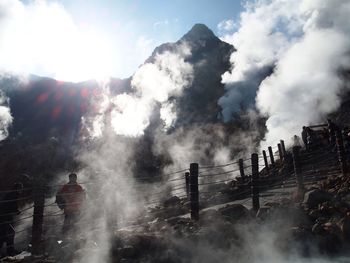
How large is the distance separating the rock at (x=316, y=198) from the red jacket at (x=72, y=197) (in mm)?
5500

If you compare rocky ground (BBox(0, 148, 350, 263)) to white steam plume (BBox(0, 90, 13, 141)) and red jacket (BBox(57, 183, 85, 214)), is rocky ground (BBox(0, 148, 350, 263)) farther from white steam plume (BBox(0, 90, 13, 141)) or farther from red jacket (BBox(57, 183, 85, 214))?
white steam plume (BBox(0, 90, 13, 141))

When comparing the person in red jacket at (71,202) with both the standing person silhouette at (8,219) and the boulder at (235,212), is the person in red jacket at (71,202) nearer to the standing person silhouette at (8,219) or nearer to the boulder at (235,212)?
the standing person silhouette at (8,219)

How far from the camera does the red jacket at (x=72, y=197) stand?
8.57 meters

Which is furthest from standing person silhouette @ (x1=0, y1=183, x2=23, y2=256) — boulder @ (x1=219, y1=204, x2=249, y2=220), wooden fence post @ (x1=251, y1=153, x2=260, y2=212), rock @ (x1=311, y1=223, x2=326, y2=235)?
rock @ (x1=311, y1=223, x2=326, y2=235)

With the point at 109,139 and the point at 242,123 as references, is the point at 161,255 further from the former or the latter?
the point at 242,123

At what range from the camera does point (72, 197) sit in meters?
8.80

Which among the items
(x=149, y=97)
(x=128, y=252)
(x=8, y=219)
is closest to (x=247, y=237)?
(x=128, y=252)

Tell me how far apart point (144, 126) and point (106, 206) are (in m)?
32.3

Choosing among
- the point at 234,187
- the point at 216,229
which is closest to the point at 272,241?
the point at 216,229

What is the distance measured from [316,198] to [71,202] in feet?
19.5

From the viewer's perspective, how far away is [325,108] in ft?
89.9

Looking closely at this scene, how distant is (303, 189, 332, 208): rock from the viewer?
25.7ft

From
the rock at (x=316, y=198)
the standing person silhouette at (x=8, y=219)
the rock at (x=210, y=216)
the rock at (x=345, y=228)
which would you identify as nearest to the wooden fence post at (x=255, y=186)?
the rock at (x=210, y=216)

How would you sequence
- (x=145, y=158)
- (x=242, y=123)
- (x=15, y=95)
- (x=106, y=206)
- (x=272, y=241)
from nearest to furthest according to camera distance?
(x=272, y=241), (x=106, y=206), (x=145, y=158), (x=242, y=123), (x=15, y=95)
